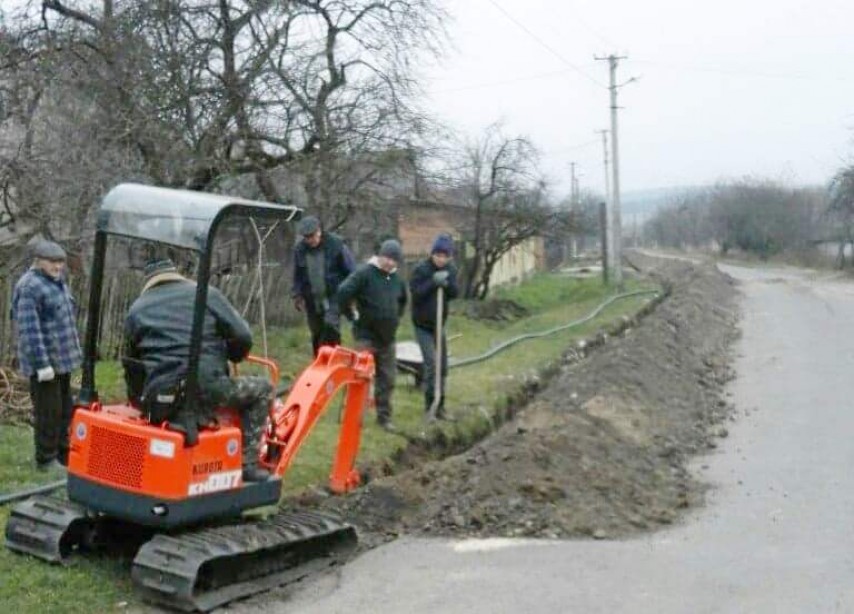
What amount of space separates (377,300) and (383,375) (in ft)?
2.69

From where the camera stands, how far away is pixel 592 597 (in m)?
6.85

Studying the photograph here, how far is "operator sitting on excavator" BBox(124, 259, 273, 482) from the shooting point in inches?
271

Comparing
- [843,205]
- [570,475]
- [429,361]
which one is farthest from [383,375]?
[843,205]

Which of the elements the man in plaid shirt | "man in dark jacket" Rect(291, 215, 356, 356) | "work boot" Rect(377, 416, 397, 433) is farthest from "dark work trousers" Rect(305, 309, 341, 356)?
the man in plaid shirt

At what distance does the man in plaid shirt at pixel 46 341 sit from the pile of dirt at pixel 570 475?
224 cm

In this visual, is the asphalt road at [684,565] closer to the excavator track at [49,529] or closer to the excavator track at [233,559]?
the excavator track at [233,559]

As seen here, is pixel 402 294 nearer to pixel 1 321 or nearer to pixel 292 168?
pixel 1 321

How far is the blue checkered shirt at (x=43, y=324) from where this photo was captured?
9180 millimetres

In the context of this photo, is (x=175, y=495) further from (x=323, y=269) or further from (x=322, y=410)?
(x=323, y=269)

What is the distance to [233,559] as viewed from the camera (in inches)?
266

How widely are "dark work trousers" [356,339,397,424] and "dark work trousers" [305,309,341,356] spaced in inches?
32.7

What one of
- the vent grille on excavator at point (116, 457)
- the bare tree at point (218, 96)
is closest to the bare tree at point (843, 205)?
the bare tree at point (218, 96)

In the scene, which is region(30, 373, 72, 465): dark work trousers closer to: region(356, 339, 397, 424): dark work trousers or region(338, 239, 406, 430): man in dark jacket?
region(338, 239, 406, 430): man in dark jacket

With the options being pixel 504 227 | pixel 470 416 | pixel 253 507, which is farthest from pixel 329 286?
pixel 504 227
